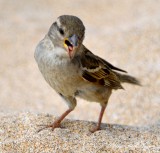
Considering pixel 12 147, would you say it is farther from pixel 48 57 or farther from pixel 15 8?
pixel 15 8

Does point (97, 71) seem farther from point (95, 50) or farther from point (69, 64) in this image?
point (95, 50)

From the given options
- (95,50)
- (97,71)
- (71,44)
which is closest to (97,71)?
(97,71)

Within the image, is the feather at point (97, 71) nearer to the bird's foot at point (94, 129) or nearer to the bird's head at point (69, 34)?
the bird's head at point (69, 34)

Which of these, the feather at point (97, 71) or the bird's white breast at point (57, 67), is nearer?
the bird's white breast at point (57, 67)

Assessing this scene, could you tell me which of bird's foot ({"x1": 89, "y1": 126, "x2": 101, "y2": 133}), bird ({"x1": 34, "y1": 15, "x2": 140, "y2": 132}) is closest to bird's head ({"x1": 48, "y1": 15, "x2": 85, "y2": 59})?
bird ({"x1": 34, "y1": 15, "x2": 140, "y2": 132})

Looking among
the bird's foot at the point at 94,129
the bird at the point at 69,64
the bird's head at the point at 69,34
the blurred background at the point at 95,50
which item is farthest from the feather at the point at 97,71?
the blurred background at the point at 95,50
